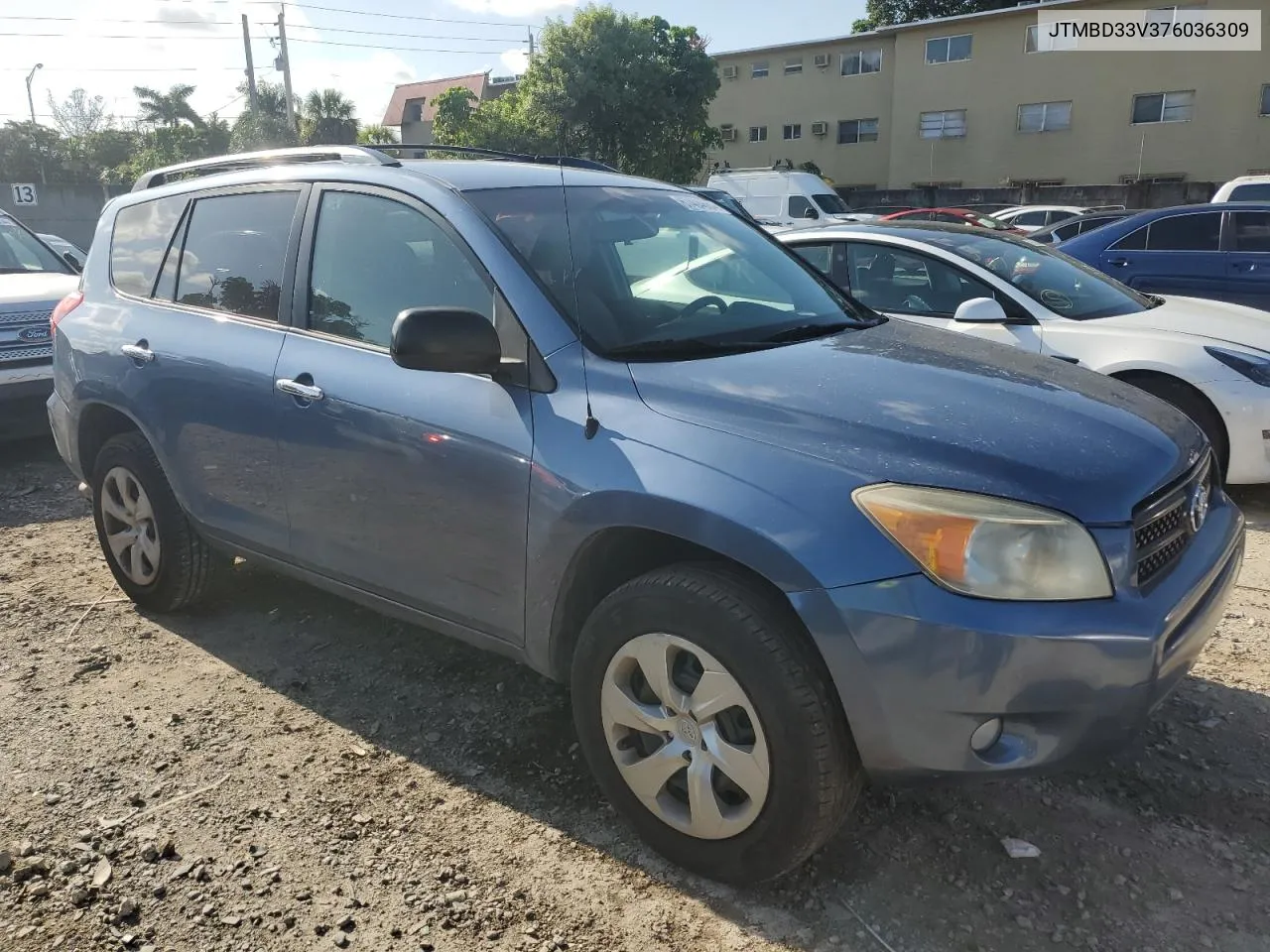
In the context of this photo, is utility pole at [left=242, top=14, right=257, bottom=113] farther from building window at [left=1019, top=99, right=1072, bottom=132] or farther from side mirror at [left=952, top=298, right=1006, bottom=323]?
side mirror at [left=952, top=298, right=1006, bottom=323]

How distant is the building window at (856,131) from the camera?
38.4m

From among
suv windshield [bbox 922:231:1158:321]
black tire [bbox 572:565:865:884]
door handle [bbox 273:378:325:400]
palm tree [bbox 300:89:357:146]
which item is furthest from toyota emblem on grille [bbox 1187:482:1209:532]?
palm tree [bbox 300:89:357:146]

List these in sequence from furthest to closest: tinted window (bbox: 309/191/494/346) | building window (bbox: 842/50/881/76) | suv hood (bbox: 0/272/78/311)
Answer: building window (bbox: 842/50/881/76) → suv hood (bbox: 0/272/78/311) → tinted window (bbox: 309/191/494/346)

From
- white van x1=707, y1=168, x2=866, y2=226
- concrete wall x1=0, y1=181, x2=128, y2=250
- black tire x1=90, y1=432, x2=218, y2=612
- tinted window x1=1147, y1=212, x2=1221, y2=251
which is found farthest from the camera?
concrete wall x1=0, y1=181, x2=128, y2=250

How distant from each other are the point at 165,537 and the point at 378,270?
5.20 ft

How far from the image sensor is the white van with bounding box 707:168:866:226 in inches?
819

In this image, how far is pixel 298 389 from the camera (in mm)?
3121

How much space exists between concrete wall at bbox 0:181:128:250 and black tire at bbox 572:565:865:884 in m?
34.5

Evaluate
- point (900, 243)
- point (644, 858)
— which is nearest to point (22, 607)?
point (644, 858)

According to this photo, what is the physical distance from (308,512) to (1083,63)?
35543mm

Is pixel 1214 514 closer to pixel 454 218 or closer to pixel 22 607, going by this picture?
pixel 454 218

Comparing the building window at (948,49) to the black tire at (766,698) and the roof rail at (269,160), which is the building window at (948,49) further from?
the black tire at (766,698)

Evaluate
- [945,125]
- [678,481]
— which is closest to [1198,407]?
[678,481]

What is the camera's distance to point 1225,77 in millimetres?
29938
